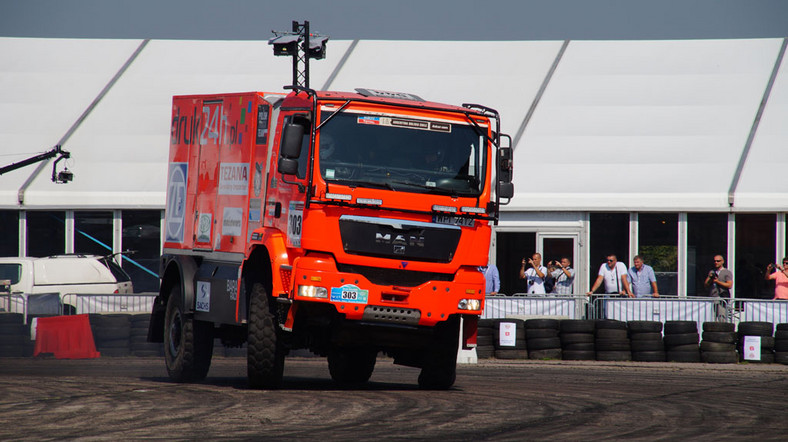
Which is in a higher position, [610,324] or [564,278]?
[564,278]

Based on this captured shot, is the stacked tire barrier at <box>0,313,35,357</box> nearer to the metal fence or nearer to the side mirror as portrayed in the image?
the metal fence

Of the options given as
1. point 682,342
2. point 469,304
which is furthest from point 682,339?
point 469,304

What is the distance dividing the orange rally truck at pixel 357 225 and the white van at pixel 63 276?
11.6 meters

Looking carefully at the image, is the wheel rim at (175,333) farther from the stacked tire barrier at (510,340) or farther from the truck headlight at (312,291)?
the stacked tire barrier at (510,340)

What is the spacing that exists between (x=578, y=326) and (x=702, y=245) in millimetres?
6512

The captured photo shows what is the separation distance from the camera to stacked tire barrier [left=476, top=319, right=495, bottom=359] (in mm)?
19766

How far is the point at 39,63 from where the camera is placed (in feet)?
100

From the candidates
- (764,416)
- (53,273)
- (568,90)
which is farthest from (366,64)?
(764,416)

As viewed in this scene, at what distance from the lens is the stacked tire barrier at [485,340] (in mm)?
19766

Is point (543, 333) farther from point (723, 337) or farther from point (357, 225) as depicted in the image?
point (357, 225)

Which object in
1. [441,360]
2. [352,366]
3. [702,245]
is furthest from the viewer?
[702,245]

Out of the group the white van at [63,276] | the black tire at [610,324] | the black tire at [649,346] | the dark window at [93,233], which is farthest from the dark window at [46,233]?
the black tire at [649,346]

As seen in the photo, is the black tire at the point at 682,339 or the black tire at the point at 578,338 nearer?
the black tire at the point at 682,339

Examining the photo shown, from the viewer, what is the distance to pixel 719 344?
19.2m
